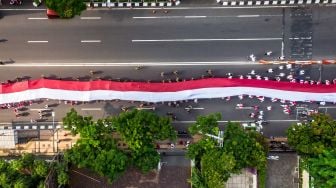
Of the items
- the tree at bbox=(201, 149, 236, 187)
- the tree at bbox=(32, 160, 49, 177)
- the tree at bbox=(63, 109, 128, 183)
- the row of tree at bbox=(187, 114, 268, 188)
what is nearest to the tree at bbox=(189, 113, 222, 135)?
the row of tree at bbox=(187, 114, 268, 188)

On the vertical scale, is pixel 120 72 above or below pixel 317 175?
above

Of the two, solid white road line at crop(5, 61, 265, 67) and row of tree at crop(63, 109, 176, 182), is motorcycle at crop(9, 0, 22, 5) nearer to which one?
solid white road line at crop(5, 61, 265, 67)

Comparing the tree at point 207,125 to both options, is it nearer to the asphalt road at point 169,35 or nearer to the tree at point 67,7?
the asphalt road at point 169,35

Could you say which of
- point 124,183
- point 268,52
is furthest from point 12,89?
point 268,52

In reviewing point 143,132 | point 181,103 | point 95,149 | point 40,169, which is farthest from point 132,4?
point 40,169

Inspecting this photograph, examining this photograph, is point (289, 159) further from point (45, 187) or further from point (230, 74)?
point (45, 187)
